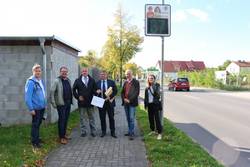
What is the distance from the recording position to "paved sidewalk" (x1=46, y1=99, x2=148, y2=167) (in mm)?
6824

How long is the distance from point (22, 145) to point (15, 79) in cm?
391

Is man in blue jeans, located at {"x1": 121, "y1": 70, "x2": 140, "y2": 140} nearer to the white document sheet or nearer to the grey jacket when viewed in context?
the white document sheet

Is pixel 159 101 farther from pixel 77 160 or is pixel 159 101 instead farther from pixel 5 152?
pixel 5 152

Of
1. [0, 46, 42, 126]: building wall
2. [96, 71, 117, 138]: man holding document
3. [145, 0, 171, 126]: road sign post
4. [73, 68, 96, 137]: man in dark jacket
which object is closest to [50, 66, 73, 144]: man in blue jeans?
[73, 68, 96, 137]: man in dark jacket

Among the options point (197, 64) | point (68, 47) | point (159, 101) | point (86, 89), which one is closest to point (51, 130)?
point (86, 89)

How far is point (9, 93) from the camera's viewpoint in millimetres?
11523

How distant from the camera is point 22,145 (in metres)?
8.10

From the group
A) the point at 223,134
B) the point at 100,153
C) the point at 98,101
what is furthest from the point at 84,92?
the point at 223,134

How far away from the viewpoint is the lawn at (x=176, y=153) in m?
6.80

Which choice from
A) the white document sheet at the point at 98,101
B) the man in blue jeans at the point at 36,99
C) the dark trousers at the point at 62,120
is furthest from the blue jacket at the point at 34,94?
the white document sheet at the point at 98,101

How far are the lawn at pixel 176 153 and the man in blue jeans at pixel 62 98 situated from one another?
6.80ft

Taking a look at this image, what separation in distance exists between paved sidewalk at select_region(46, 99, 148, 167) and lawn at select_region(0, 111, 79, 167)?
255 millimetres

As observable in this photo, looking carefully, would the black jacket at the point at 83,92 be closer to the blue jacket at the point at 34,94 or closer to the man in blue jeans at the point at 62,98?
the man in blue jeans at the point at 62,98

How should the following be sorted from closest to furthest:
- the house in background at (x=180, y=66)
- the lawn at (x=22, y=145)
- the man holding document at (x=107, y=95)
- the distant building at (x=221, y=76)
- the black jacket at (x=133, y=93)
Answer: the lawn at (x=22, y=145)
the black jacket at (x=133, y=93)
the man holding document at (x=107, y=95)
the distant building at (x=221, y=76)
the house in background at (x=180, y=66)
